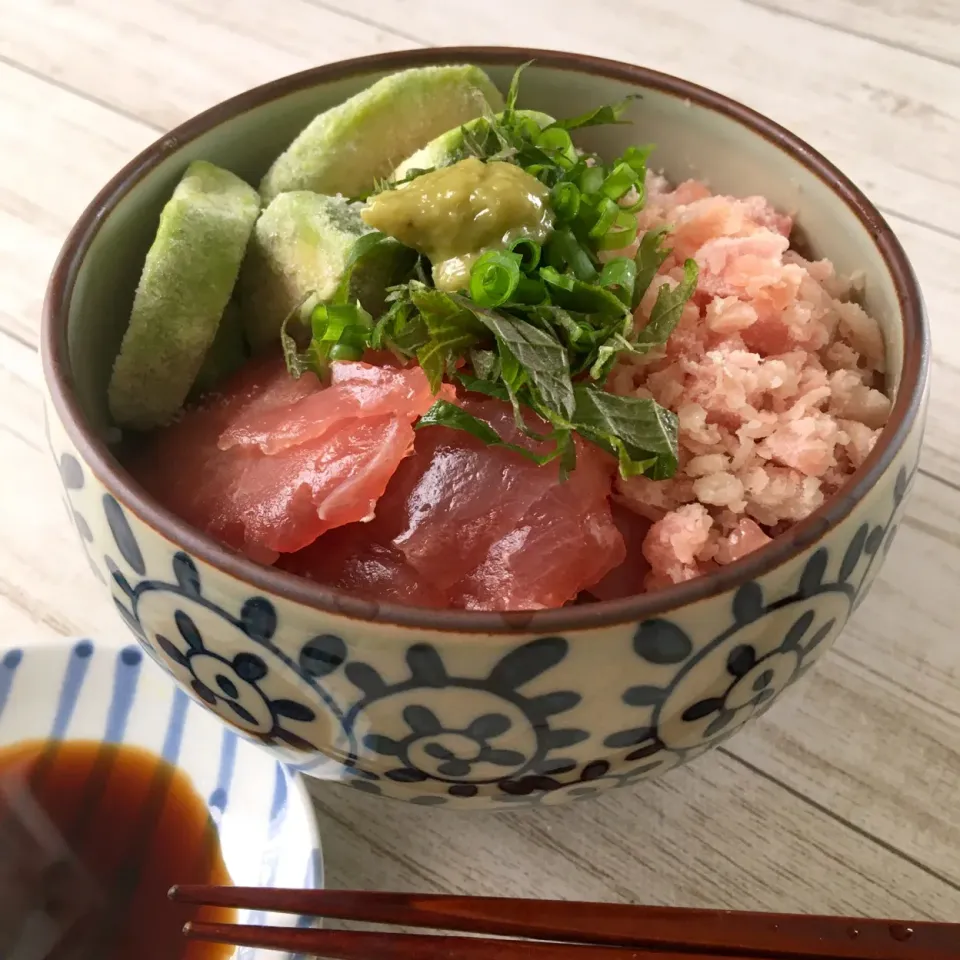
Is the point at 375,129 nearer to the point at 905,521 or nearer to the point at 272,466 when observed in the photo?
the point at 272,466

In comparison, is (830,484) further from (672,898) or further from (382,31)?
(382,31)

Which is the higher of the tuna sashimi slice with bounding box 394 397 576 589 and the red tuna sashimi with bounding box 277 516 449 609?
the tuna sashimi slice with bounding box 394 397 576 589

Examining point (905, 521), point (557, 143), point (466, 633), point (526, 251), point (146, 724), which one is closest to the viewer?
point (466, 633)

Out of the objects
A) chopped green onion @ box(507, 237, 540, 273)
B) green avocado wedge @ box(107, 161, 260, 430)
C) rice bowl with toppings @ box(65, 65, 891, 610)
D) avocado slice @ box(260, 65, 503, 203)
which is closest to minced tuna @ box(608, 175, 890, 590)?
rice bowl with toppings @ box(65, 65, 891, 610)

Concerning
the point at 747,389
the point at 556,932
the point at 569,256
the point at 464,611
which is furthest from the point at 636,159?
the point at 556,932

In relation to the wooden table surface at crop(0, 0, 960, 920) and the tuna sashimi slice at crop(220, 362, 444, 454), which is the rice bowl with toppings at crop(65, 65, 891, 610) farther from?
the wooden table surface at crop(0, 0, 960, 920)

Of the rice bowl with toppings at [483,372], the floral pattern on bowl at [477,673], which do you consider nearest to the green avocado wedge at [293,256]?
the rice bowl with toppings at [483,372]
